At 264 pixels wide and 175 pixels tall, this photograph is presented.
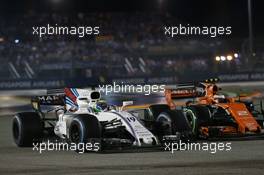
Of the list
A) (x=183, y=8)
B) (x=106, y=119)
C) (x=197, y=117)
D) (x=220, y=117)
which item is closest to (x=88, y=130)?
(x=106, y=119)

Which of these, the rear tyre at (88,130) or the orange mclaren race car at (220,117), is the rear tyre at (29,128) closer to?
the rear tyre at (88,130)

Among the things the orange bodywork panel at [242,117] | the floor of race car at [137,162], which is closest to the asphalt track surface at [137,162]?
the floor of race car at [137,162]

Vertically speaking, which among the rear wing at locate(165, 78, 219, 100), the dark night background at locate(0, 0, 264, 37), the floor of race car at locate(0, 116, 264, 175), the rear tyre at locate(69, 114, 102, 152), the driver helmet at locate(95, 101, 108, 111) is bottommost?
the floor of race car at locate(0, 116, 264, 175)

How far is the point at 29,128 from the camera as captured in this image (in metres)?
13.4

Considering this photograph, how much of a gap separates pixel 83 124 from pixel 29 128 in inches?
62.1

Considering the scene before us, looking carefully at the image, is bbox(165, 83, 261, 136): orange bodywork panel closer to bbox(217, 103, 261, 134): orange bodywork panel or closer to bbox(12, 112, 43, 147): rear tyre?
bbox(217, 103, 261, 134): orange bodywork panel

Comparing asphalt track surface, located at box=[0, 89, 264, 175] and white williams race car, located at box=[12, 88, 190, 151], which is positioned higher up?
white williams race car, located at box=[12, 88, 190, 151]

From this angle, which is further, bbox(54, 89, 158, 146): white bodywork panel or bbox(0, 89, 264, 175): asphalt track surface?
bbox(54, 89, 158, 146): white bodywork panel

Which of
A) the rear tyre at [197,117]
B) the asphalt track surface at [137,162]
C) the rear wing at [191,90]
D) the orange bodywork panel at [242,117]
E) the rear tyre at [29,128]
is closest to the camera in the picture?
the asphalt track surface at [137,162]

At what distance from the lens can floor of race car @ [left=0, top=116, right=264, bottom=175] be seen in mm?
9758

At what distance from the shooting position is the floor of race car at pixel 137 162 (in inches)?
384

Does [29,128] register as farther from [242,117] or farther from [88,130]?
[242,117]

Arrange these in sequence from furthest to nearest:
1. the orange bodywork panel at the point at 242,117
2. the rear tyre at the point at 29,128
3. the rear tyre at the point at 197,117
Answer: the rear tyre at the point at 197,117 < the orange bodywork panel at the point at 242,117 < the rear tyre at the point at 29,128

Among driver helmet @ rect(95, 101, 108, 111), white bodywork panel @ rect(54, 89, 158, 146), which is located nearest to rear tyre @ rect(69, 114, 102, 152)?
white bodywork panel @ rect(54, 89, 158, 146)
